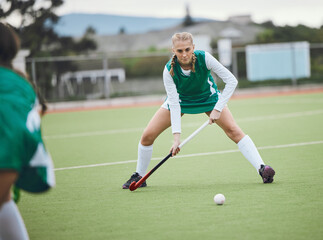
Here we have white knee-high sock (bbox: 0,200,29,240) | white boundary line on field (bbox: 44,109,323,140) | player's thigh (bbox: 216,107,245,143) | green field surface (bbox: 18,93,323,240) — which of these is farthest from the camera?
white boundary line on field (bbox: 44,109,323,140)

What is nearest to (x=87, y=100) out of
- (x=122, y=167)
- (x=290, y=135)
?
(x=290, y=135)

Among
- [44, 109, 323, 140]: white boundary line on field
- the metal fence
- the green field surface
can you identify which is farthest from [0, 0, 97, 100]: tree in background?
the green field surface

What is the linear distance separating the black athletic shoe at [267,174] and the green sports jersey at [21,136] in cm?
323

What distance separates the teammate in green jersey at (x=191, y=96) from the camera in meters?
5.65

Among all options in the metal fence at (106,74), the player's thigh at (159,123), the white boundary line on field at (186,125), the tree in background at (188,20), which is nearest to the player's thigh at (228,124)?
the player's thigh at (159,123)

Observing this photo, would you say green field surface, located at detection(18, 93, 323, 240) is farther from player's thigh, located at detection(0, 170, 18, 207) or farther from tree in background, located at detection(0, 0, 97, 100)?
tree in background, located at detection(0, 0, 97, 100)

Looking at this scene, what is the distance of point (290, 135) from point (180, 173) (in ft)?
12.3

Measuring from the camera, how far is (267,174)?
5770 mm

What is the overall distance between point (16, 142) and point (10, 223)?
0.55 meters

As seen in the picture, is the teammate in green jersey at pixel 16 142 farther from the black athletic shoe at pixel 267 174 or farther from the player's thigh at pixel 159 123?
the black athletic shoe at pixel 267 174

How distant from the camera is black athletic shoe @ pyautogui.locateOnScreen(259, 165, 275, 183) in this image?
18.9ft

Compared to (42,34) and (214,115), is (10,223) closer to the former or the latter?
(214,115)

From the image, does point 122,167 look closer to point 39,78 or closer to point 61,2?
point 39,78

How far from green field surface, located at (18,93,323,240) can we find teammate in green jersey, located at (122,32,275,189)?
406 millimetres
